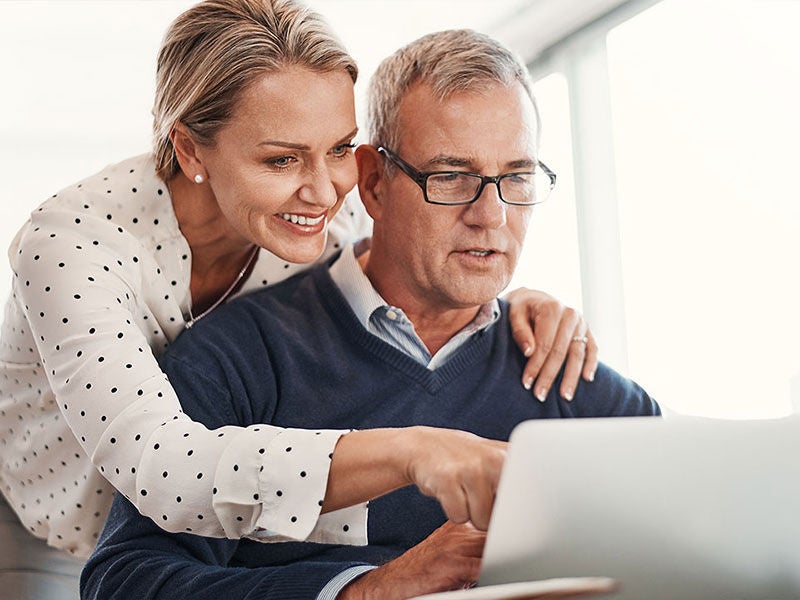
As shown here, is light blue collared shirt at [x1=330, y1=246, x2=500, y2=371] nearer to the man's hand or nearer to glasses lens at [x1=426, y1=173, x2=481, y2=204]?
glasses lens at [x1=426, y1=173, x2=481, y2=204]

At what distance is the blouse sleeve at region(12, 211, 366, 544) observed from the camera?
41.9 inches

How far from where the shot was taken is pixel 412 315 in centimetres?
172

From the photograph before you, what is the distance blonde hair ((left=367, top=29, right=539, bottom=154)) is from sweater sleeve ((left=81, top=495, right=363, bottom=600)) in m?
0.71

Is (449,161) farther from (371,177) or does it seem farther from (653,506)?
(653,506)

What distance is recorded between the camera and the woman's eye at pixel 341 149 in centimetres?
147

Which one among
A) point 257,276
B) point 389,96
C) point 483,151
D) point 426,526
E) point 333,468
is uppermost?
point 389,96

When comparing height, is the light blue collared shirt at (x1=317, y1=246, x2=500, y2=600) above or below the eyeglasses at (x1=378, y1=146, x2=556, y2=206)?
below

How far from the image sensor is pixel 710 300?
8.91 ft

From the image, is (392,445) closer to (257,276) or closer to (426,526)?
(426,526)

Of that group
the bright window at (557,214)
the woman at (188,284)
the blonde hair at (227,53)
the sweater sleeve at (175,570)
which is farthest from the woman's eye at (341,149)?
the bright window at (557,214)

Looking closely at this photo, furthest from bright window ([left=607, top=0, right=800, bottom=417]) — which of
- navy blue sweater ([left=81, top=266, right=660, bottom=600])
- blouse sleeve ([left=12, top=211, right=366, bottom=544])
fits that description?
blouse sleeve ([left=12, top=211, right=366, bottom=544])

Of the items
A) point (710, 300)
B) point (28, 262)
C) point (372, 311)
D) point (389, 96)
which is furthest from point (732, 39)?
point (28, 262)

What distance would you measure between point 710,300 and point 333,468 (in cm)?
190

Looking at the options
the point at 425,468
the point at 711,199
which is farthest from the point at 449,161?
the point at 711,199
